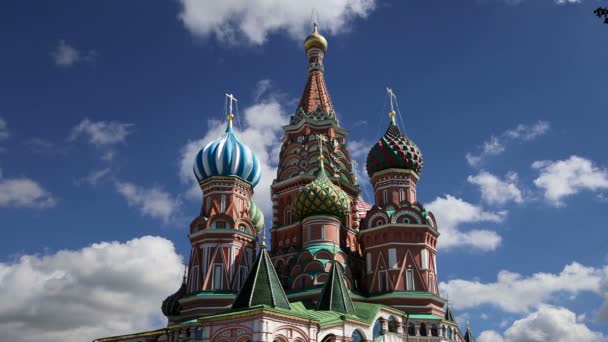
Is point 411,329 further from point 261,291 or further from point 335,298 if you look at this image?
point 261,291

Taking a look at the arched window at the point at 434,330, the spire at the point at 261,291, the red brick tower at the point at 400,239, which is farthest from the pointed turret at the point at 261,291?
the arched window at the point at 434,330

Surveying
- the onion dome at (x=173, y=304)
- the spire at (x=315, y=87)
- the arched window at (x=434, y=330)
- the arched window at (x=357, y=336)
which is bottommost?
the arched window at (x=357, y=336)

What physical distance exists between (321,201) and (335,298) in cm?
799

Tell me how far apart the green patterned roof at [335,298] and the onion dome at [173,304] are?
1162 centimetres

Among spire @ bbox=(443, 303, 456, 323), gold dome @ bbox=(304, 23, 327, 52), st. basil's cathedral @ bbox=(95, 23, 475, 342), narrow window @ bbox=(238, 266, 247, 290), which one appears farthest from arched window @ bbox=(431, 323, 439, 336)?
gold dome @ bbox=(304, 23, 327, 52)

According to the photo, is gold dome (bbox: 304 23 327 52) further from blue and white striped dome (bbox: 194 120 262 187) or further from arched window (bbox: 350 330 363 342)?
arched window (bbox: 350 330 363 342)

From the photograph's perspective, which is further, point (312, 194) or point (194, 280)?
point (194, 280)

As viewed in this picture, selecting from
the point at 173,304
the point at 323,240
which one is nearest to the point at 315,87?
the point at 323,240

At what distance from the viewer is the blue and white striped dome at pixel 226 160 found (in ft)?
115

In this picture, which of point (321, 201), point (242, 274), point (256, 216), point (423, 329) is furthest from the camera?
point (256, 216)

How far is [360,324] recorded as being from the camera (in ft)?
81.1

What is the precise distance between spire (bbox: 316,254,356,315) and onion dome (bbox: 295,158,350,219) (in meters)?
6.74

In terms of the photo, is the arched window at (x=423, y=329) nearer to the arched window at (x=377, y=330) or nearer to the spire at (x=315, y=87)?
the arched window at (x=377, y=330)

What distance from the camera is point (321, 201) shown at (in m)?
32.3
